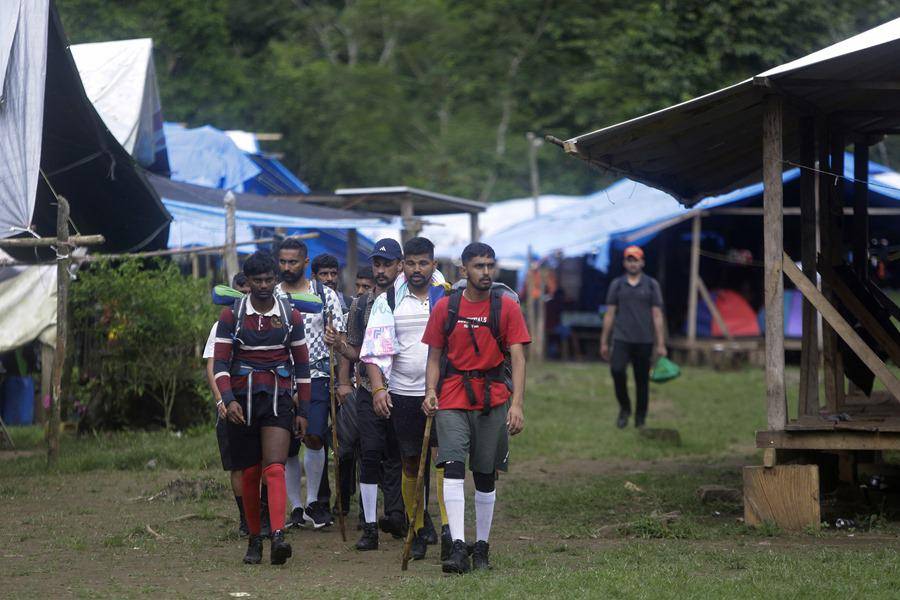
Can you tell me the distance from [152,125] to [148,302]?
11.1 ft

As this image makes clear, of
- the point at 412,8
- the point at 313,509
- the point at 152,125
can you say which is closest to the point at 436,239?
the point at 412,8

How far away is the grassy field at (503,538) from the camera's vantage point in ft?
21.5

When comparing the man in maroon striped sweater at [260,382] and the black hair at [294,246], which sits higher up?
the black hair at [294,246]

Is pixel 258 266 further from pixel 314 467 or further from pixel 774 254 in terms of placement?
pixel 774 254

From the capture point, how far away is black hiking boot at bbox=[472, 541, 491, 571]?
7113 mm

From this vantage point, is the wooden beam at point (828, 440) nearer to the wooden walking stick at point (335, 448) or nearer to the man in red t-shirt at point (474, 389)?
the man in red t-shirt at point (474, 389)

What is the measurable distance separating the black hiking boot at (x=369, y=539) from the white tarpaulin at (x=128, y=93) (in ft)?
25.4

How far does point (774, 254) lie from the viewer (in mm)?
8703

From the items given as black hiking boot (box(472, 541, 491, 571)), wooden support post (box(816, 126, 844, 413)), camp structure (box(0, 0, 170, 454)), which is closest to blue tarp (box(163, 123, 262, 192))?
camp structure (box(0, 0, 170, 454))

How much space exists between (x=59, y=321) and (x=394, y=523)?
13.8 ft

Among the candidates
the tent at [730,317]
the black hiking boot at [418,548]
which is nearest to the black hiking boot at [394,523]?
the black hiking boot at [418,548]

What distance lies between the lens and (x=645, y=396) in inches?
Result: 567

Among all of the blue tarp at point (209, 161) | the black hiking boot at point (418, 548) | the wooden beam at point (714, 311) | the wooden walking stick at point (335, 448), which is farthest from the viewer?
the wooden beam at point (714, 311)

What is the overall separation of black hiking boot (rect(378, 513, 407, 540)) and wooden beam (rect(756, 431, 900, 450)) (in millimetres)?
2457
